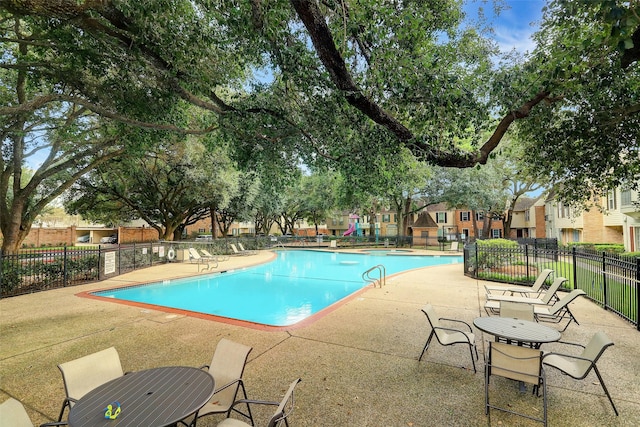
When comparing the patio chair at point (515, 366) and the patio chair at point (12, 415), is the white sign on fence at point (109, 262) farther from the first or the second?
the patio chair at point (515, 366)

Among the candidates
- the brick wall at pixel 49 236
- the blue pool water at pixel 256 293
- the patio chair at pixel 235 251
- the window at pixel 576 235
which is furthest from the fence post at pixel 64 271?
the window at pixel 576 235

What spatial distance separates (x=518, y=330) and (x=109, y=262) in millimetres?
14226

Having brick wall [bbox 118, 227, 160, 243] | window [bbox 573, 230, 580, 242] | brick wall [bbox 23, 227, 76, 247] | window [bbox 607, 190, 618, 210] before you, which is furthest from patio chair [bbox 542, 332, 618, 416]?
brick wall [bbox 23, 227, 76, 247]

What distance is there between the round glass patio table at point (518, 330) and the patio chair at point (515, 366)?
41 centimetres

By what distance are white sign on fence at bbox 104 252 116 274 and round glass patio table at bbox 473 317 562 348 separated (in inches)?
533

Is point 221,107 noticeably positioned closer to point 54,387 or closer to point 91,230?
point 54,387

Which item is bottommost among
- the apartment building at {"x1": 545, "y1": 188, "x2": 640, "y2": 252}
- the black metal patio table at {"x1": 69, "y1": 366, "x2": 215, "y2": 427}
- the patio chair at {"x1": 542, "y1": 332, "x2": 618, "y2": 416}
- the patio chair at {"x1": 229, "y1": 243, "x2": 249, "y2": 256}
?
the patio chair at {"x1": 229, "y1": 243, "x2": 249, "y2": 256}

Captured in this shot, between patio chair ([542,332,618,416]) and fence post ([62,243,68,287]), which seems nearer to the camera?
patio chair ([542,332,618,416])

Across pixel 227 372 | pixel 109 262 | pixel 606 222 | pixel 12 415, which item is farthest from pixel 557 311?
pixel 606 222

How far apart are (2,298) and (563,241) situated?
1604 inches

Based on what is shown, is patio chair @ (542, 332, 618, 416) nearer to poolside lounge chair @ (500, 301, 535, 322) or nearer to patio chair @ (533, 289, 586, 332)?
poolside lounge chair @ (500, 301, 535, 322)

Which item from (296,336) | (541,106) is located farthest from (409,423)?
(541,106)

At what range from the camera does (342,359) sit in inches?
186

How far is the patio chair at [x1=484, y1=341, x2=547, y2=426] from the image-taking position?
3336 mm
